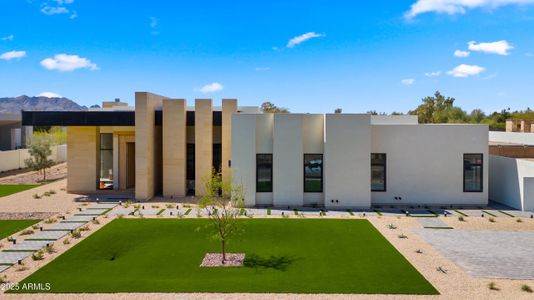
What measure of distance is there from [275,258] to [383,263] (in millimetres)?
Result: 3841

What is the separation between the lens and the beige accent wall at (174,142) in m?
26.8

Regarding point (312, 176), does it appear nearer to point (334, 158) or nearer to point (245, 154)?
point (334, 158)

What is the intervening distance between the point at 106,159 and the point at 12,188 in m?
7.62

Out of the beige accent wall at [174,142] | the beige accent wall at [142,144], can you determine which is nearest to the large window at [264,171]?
the beige accent wall at [174,142]

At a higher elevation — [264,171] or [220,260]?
[264,171]

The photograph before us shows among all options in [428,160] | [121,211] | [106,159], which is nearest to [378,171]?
[428,160]

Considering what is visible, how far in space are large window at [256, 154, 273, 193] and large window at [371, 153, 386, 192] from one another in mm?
6236

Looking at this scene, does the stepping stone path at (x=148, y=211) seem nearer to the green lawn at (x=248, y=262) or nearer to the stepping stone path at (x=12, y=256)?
the green lawn at (x=248, y=262)

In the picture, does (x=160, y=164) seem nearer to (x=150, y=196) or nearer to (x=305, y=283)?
(x=150, y=196)

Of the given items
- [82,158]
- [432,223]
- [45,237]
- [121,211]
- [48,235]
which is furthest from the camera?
[82,158]

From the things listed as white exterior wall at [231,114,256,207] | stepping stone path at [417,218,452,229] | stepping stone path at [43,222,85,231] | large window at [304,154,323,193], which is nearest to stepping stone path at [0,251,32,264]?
stepping stone path at [43,222,85,231]

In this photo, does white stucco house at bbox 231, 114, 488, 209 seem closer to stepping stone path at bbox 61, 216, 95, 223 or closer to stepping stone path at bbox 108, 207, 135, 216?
stepping stone path at bbox 108, 207, 135, 216

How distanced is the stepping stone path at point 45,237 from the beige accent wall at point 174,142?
183 inches

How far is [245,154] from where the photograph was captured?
938 inches
